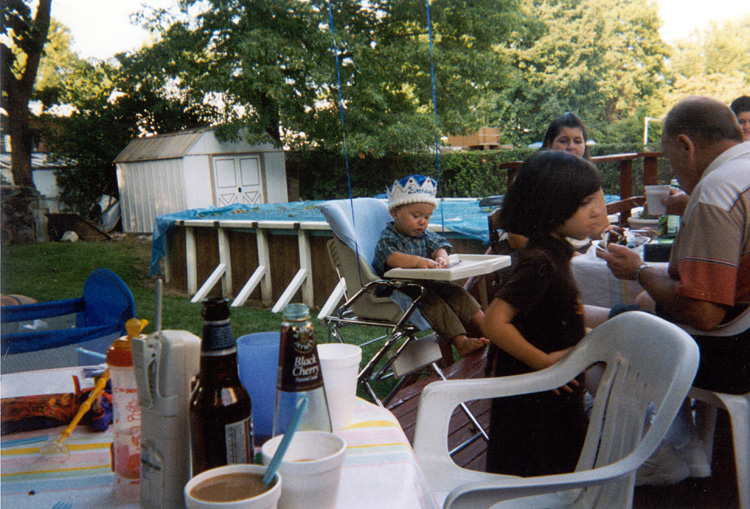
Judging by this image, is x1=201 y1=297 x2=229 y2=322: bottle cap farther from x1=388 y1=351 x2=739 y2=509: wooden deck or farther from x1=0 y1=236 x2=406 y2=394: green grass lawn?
x1=0 y1=236 x2=406 y2=394: green grass lawn

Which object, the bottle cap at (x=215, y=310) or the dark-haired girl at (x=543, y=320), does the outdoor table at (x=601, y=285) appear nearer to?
the dark-haired girl at (x=543, y=320)

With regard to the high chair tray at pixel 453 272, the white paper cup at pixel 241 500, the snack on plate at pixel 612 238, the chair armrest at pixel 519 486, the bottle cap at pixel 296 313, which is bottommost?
the chair armrest at pixel 519 486

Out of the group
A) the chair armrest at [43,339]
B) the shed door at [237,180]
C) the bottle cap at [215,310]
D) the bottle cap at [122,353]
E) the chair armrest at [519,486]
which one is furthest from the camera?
the shed door at [237,180]

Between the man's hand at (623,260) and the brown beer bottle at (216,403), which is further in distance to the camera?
the man's hand at (623,260)

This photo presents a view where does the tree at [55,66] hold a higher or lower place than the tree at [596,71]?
lower

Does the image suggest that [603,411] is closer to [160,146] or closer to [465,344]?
[465,344]

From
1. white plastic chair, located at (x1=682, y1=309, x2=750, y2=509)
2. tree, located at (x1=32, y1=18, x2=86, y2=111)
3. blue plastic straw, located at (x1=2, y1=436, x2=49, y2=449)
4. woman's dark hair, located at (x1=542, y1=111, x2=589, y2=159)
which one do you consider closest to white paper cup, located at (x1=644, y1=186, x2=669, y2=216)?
woman's dark hair, located at (x1=542, y1=111, x2=589, y2=159)

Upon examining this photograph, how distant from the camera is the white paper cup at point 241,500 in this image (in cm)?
46

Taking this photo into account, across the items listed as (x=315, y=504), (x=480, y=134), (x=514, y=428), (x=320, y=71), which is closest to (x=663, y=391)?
(x=514, y=428)

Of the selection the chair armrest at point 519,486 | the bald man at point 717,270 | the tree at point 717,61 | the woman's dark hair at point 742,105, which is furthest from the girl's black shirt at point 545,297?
the tree at point 717,61

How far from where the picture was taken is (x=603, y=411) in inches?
46.2

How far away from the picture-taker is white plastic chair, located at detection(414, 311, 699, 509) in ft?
2.73

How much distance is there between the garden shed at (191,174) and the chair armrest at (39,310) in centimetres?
529

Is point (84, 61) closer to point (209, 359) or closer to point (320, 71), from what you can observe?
point (320, 71)
